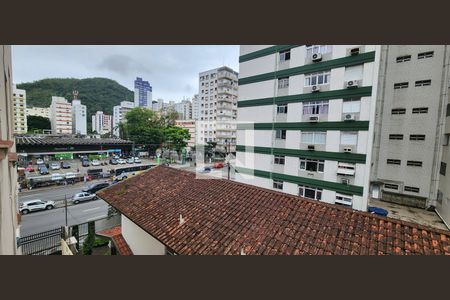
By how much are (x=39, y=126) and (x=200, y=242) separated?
52331 mm

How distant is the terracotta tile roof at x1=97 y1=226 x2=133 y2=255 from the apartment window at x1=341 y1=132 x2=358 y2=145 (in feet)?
31.3

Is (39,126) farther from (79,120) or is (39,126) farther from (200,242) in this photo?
(200,242)

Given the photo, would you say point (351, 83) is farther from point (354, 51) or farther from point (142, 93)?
point (142, 93)

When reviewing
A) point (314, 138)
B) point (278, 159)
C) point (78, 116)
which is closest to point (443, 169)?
point (314, 138)

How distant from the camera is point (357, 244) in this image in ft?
10.5

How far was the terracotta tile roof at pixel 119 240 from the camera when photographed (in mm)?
6349

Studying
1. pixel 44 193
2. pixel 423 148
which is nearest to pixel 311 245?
pixel 423 148

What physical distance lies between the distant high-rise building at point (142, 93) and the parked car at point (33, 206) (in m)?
68.6

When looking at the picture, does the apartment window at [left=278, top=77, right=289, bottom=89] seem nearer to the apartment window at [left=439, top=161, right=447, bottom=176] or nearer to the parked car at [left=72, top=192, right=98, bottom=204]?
the apartment window at [left=439, top=161, right=447, bottom=176]

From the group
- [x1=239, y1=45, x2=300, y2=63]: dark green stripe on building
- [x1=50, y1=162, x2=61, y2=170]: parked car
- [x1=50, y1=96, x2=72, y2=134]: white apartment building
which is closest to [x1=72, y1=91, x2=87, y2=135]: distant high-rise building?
[x1=50, y1=96, x2=72, y2=134]: white apartment building

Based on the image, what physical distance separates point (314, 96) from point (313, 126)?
1446mm

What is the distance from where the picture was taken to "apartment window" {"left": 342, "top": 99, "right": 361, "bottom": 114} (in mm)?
8195

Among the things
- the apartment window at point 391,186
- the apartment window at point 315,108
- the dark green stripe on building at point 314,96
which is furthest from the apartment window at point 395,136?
the apartment window at point 315,108

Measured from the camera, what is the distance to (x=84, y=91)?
169ft
